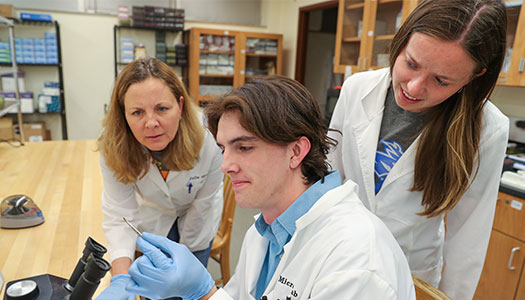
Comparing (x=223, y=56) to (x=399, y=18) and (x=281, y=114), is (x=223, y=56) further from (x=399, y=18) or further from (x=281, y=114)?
(x=281, y=114)

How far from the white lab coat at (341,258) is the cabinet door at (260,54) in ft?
14.1

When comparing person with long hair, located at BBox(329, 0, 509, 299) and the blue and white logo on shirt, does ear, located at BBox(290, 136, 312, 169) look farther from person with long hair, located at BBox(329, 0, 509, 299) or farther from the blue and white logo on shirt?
the blue and white logo on shirt

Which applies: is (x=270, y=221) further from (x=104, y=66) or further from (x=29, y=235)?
(x=104, y=66)

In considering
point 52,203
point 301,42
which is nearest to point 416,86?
point 52,203

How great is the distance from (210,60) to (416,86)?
4223 mm

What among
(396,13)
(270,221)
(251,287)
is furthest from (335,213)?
(396,13)

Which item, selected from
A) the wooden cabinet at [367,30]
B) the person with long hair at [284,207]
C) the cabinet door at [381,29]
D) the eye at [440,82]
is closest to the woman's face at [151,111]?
the person with long hair at [284,207]

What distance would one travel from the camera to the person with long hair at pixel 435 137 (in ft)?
2.90

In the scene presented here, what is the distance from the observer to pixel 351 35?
3525 millimetres

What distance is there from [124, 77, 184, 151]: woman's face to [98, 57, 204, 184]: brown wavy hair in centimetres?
3

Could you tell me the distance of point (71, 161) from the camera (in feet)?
8.04

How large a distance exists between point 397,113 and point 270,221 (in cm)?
61

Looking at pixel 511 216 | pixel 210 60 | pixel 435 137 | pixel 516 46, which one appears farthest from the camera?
pixel 210 60

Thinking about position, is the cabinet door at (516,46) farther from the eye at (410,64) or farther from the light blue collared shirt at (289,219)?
the light blue collared shirt at (289,219)
